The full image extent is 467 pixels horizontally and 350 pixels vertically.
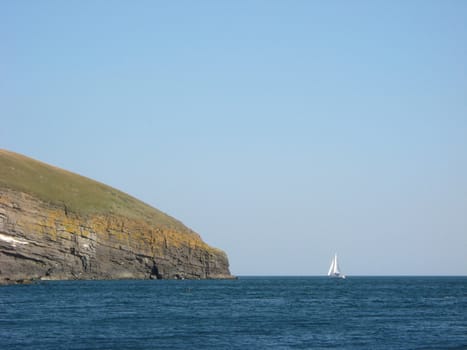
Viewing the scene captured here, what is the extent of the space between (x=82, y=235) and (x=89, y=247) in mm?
2974

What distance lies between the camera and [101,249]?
153 m

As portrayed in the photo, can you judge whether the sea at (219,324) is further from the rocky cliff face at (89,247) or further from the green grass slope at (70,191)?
the green grass slope at (70,191)

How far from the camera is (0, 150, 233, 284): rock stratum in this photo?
→ 13500 cm

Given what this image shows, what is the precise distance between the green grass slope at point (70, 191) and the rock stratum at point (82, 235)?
0.20m

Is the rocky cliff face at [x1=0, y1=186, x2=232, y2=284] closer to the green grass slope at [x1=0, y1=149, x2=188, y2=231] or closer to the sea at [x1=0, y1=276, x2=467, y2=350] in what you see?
the green grass slope at [x1=0, y1=149, x2=188, y2=231]

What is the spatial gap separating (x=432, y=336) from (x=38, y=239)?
9707 cm

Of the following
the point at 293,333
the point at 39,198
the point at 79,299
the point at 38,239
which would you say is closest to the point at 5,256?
the point at 38,239

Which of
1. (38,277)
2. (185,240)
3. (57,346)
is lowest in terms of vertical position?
(57,346)

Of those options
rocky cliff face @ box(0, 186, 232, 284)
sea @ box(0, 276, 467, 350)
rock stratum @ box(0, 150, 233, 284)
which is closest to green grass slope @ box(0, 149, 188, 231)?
rock stratum @ box(0, 150, 233, 284)

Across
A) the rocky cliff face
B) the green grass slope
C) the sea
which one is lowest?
the sea

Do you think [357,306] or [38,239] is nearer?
[357,306]

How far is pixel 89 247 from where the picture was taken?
149875 millimetres

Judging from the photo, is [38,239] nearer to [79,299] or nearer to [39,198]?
[39,198]

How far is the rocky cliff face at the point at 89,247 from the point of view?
133 metres
